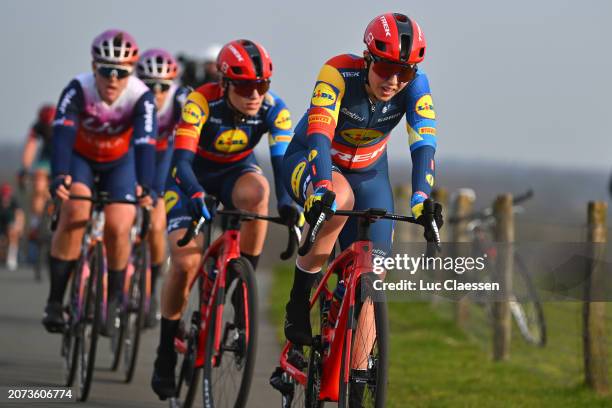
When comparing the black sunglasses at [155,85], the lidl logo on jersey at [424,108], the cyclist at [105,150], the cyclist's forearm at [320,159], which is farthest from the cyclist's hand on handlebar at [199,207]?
the black sunglasses at [155,85]

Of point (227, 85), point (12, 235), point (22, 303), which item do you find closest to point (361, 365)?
point (227, 85)

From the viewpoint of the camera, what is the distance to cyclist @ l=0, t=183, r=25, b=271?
74.9ft

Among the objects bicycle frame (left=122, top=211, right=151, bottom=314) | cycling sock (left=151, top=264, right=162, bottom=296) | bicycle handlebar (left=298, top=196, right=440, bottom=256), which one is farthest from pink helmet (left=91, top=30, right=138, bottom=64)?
bicycle handlebar (left=298, top=196, right=440, bottom=256)

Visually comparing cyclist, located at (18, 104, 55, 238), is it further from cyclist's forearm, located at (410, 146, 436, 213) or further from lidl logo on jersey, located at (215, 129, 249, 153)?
cyclist's forearm, located at (410, 146, 436, 213)

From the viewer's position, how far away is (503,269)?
11.9 metres

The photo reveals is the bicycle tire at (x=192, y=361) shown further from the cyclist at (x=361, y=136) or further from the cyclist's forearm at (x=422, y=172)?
the cyclist's forearm at (x=422, y=172)

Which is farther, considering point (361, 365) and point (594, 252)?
point (594, 252)

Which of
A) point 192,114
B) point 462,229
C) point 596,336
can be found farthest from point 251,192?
point 462,229

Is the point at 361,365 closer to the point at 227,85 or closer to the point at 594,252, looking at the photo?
the point at 227,85

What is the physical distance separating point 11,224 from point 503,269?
12.8 metres

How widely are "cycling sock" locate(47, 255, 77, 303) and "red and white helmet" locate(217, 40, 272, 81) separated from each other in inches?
88.4

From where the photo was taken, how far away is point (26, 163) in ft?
55.3

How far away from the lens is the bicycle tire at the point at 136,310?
959 centimetres

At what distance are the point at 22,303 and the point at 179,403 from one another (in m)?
7.48
